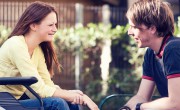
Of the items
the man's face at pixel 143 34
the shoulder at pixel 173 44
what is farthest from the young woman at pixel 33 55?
the shoulder at pixel 173 44

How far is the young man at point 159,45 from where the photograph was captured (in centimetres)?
424

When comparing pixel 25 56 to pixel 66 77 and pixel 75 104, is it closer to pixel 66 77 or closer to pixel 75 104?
pixel 75 104

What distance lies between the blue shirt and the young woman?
528 mm

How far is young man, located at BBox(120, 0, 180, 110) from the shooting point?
424 centimetres

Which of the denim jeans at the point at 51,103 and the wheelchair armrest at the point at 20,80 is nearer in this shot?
the wheelchair armrest at the point at 20,80

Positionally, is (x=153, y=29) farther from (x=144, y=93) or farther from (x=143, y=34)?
(x=144, y=93)

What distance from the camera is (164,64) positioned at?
4.30 meters

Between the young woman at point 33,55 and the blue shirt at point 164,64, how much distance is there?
53cm

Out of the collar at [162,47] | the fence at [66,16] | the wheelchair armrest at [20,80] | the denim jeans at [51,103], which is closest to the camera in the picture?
the wheelchair armrest at [20,80]

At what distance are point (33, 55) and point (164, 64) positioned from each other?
1161mm

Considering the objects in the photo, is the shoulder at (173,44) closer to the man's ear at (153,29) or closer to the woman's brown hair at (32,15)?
the man's ear at (153,29)

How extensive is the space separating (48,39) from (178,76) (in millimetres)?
1122

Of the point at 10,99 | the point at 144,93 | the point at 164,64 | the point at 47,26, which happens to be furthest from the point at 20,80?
the point at 144,93

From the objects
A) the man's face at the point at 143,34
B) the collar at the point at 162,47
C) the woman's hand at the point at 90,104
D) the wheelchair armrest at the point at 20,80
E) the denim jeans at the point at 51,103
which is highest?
the man's face at the point at 143,34
